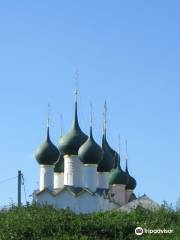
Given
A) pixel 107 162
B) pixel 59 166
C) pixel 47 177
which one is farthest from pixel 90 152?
pixel 59 166

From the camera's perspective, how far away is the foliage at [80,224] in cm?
1384

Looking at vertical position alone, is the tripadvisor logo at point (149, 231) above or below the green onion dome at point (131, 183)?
below

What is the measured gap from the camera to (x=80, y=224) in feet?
46.7

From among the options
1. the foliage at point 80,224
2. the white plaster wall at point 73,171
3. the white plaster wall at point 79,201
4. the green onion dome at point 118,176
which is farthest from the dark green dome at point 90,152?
the foliage at point 80,224

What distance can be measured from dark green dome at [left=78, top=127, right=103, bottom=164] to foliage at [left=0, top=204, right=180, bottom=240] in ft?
62.7

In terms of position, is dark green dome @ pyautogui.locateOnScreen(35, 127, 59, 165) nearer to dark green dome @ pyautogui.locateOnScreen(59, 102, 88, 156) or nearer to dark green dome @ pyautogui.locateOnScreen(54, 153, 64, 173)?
dark green dome @ pyautogui.locateOnScreen(59, 102, 88, 156)

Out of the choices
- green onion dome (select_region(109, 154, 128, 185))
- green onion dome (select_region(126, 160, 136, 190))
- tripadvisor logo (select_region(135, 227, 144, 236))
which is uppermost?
green onion dome (select_region(109, 154, 128, 185))

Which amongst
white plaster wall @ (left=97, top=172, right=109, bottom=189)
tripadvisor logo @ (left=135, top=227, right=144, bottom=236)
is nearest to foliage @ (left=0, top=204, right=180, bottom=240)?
tripadvisor logo @ (left=135, top=227, right=144, bottom=236)

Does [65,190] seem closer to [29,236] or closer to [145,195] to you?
[145,195]

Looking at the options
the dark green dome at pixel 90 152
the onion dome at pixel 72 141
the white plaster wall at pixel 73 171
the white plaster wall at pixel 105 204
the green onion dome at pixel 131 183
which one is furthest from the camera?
the green onion dome at pixel 131 183

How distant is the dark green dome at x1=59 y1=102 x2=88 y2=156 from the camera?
35.9 metres

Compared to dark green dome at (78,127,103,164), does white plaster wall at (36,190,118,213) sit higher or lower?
A: lower

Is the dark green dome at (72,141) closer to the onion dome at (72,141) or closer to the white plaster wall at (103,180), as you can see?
the onion dome at (72,141)

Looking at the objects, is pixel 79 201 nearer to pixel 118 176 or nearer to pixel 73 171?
pixel 73 171
